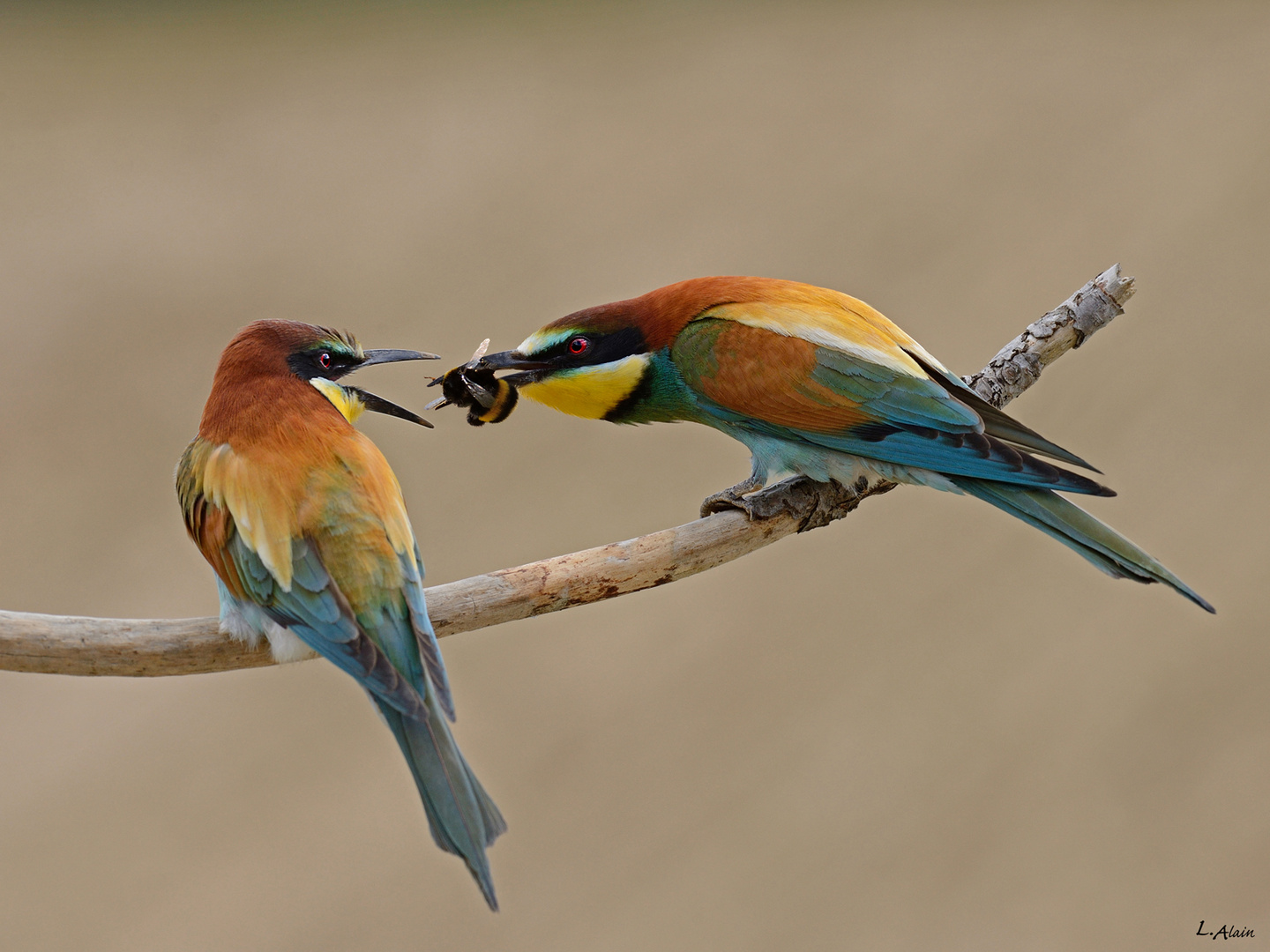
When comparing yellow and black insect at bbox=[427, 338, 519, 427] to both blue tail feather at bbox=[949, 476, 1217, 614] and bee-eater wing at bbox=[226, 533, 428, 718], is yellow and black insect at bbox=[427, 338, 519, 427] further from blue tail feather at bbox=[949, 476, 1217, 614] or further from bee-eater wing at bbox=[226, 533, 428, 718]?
blue tail feather at bbox=[949, 476, 1217, 614]

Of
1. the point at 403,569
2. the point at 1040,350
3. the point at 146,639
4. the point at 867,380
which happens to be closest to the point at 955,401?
the point at 867,380

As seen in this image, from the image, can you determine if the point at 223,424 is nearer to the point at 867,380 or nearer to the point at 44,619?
the point at 44,619

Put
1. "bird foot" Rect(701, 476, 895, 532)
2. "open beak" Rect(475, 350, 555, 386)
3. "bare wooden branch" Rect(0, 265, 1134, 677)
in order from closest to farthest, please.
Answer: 1. "bare wooden branch" Rect(0, 265, 1134, 677)
2. "open beak" Rect(475, 350, 555, 386)
3. "bird foot" Rect(701, 476, 895, 532)

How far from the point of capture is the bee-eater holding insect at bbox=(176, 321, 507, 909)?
46.6 inches

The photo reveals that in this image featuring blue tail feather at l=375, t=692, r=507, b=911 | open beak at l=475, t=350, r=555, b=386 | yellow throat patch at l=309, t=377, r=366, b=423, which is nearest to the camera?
blue tail feather at l=375, t=692, r=507, b=911

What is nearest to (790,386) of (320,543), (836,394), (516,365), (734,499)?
(836,394)

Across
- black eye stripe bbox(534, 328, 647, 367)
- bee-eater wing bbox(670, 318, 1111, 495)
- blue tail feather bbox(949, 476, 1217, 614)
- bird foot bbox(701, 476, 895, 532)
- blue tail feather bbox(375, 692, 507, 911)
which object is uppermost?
black eye stripe bbox(534, 328, 647, 367)

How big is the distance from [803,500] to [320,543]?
2.51 feet

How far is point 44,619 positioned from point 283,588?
0.34 metres

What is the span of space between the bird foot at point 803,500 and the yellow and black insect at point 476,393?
0.36 meters

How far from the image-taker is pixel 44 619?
1.34 m

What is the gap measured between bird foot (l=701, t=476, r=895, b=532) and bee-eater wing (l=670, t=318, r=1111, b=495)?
0.12 m

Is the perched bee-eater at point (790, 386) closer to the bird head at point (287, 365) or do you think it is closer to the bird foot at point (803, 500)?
the bird foot at point (803, 500)

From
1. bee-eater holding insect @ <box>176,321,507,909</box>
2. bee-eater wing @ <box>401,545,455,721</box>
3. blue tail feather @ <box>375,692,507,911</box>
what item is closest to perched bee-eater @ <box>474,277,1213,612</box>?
bee-eater holding insect @ <box>176,321,507,909</box>
